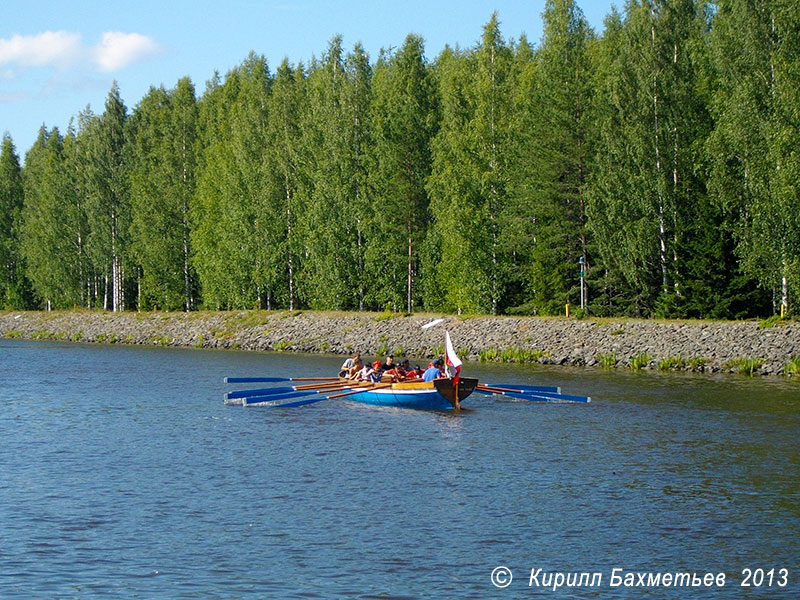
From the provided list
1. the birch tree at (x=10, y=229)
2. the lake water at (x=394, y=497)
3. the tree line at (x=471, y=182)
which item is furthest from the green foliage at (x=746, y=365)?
the birch tree at (x=10, y=229)

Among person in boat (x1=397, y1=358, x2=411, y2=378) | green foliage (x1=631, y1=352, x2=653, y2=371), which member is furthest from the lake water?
green foliage (x1=631, y1=352, x2=653, y2=371)

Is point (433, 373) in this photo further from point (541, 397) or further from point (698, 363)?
point (698, 363)

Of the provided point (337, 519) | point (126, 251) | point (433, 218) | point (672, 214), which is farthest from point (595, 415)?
point (126, 251)

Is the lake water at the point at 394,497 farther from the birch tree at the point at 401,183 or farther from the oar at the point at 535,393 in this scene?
the birch tree at the point at 401,183

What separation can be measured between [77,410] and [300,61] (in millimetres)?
58784

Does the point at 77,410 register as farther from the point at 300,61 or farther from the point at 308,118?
the point at 300,61

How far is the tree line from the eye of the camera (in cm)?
4566

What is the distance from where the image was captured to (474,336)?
54.1m

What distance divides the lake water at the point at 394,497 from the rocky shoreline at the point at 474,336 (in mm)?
8264

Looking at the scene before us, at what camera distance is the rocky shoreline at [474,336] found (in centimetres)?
4291

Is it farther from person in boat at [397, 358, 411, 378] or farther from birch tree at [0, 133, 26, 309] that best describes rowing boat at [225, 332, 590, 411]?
birch tree at [0, 133, 26, 309]

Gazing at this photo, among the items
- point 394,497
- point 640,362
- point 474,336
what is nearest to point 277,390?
point 394,497

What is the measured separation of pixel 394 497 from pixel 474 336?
34906 mm

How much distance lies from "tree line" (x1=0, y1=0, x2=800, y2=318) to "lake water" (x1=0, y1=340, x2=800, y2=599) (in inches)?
569
